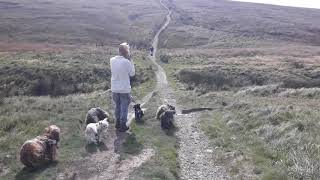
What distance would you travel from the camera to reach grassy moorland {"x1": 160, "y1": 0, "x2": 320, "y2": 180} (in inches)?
572

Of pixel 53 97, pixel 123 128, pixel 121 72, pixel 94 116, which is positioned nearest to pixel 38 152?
pixel 121 72

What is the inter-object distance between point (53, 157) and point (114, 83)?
3.79 m

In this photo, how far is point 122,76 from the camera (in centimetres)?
1666

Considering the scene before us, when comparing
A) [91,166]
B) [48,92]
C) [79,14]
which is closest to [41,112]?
[91,166]

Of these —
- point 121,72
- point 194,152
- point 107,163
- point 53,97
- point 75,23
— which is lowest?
point 75,23

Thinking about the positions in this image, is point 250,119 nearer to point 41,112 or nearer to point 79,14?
point 41,112

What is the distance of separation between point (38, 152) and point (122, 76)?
436cm

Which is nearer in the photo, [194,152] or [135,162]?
[135,162]

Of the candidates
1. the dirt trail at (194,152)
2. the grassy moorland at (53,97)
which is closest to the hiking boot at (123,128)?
the grassy moorland at (53,97)

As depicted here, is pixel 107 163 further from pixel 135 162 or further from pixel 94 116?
pixel 94 116

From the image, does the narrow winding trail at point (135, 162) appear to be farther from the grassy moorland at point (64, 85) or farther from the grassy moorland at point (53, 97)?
the grassy moorland at point (53, 97)

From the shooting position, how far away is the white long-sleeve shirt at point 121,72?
1638 cm

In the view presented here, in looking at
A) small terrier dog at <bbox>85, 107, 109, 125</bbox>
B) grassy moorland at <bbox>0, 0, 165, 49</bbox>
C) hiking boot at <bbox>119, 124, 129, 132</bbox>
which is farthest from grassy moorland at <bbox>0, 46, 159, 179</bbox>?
grassy moorland at <bbox>0, 0, 165, 49</bbox>

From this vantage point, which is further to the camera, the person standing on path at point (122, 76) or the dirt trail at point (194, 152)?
the person standing on path at point (122, 76)
